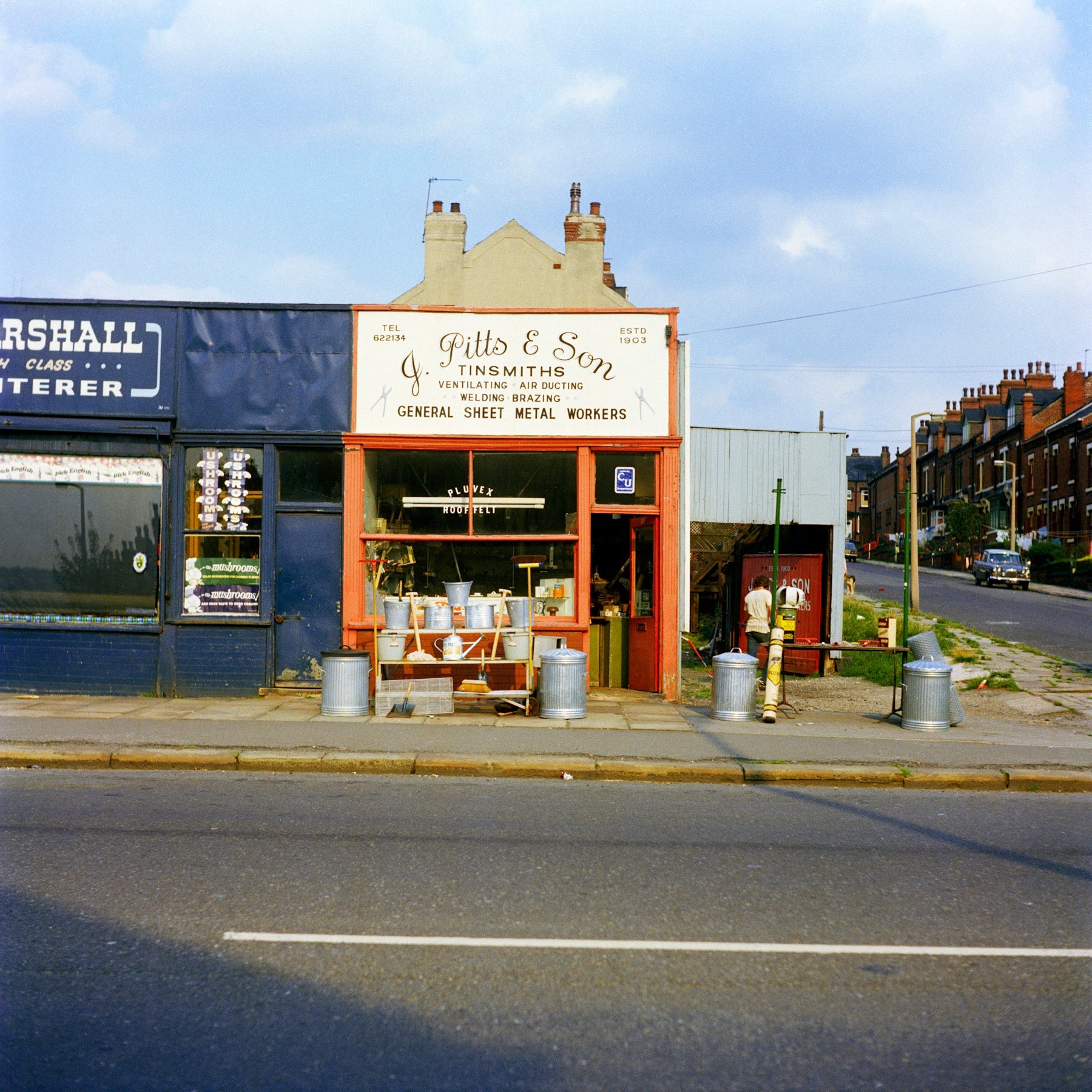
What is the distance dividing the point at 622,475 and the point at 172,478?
5739 millimetres

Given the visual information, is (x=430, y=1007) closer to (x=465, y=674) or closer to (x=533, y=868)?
(x=533, y=868)

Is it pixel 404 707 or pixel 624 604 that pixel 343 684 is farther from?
pixel 624 604

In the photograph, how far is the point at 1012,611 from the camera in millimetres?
32750

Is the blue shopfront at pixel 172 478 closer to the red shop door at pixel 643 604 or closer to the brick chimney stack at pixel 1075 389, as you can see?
the red shop door at pixel 643 604

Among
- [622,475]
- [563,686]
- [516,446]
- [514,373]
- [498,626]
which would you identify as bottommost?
[563,686]

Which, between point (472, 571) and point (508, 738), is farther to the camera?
point (472, 571)

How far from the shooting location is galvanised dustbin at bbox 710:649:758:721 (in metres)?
11.5

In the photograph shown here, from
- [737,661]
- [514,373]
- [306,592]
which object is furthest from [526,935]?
[514,373]

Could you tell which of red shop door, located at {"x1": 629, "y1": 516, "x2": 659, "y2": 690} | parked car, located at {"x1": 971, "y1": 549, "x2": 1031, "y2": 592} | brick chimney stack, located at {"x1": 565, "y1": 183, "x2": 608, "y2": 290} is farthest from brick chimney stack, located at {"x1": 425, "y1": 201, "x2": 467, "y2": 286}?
parked car, located at {"x1": 971, "y1": 549, "x2": 1031, "y2": 592}

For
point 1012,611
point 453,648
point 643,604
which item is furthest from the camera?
point 1012,611

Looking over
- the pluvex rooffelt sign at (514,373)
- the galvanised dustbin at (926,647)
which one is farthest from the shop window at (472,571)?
the galvanised dustbin at (926,647)

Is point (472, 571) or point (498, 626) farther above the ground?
point (472, 571)

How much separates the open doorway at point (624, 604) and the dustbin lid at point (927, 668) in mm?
3209

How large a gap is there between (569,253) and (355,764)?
23.8 metres
